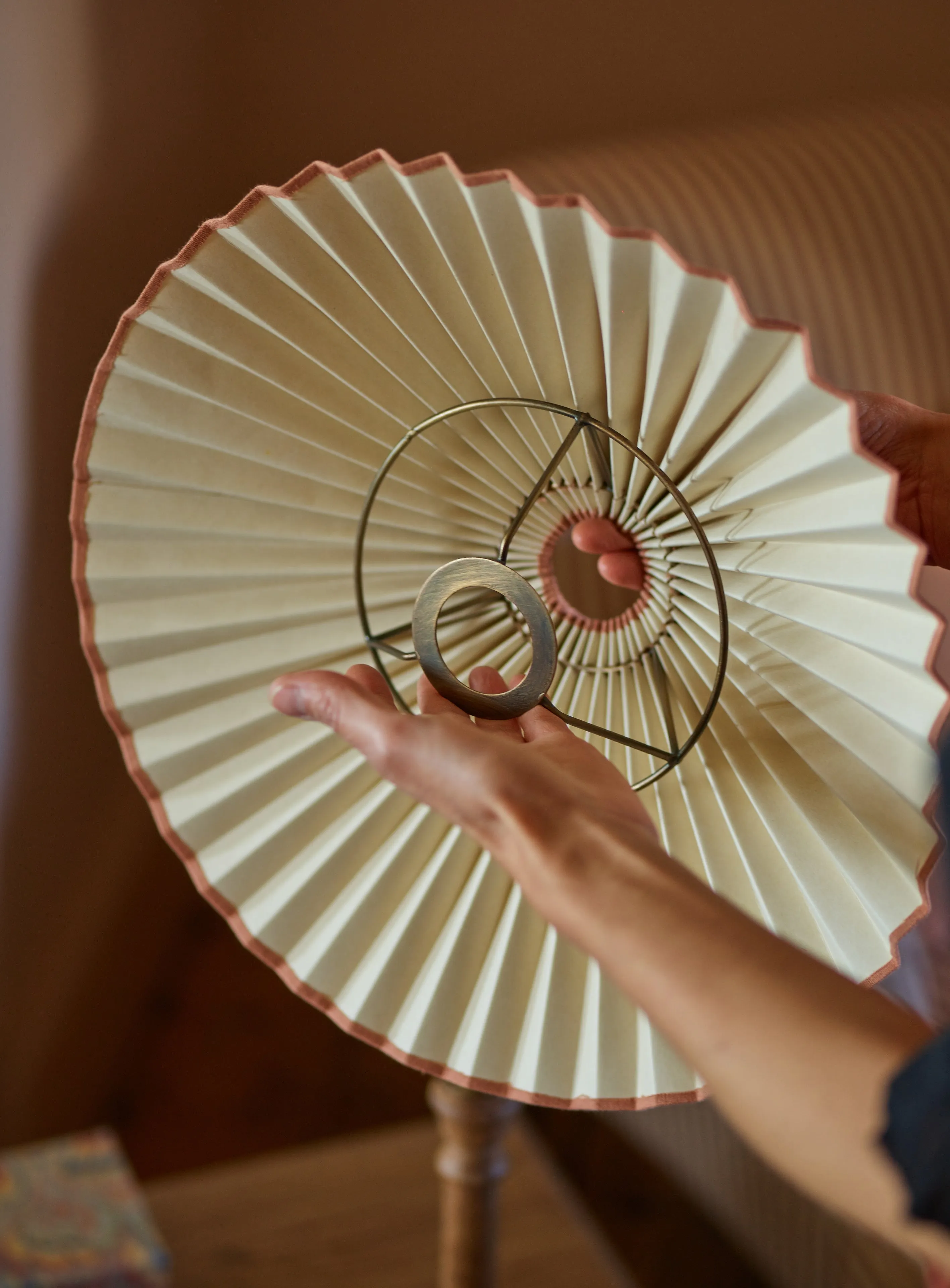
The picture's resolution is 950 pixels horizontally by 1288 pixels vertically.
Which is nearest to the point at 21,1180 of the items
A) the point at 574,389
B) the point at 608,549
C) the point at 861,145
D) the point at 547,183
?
the point at 608,549

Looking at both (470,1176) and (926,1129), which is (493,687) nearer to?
A: (926,1129)

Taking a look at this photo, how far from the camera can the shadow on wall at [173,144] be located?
144cm

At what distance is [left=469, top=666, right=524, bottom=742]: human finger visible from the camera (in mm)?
492

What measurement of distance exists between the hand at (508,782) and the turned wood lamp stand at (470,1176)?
0.37m

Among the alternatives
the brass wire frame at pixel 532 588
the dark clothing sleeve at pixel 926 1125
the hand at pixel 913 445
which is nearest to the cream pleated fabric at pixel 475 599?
the brass wire frame at pixel 532 588

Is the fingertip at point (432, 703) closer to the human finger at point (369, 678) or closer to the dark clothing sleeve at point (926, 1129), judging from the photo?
the human finger at point (369, 678)

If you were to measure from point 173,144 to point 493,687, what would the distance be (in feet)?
5.41

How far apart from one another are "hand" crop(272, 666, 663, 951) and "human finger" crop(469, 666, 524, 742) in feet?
0.08

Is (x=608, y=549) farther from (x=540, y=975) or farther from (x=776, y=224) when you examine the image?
(x=776, y=224)

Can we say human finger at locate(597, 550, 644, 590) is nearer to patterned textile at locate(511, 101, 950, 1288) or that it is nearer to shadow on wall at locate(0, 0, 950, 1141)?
patterned textile at locate(511, 101, 950, 1288)

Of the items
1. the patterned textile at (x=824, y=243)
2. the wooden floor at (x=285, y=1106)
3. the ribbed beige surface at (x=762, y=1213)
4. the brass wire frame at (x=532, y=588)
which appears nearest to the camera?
the brass wire frame at (x=532, y=588)

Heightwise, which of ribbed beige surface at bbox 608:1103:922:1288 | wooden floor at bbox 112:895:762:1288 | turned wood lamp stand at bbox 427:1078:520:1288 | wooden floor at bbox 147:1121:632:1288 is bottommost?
wooden floor at bbox 112:895:762:1288

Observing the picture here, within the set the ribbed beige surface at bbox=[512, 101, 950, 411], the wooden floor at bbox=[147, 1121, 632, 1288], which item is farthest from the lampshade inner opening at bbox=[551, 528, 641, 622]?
the wooden floor at bbox=[147, 1121, 632, 1288]

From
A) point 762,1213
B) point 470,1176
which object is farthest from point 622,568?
point 762,1213
